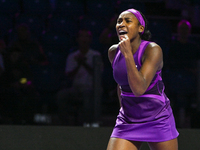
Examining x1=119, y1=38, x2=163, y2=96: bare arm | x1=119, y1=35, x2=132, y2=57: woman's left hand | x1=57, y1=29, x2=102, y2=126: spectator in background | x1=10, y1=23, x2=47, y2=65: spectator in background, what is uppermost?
x1=119, y1=35, x2=132, y2=57: woman's left hand

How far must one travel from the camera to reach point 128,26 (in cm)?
207

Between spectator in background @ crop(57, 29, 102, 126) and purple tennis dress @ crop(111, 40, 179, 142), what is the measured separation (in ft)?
4.42

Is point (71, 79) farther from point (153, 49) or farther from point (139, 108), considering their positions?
point (153, 49)

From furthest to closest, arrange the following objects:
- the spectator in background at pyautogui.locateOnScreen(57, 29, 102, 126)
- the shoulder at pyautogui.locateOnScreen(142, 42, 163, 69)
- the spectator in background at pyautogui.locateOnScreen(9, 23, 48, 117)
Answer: the spectator in background at pyautogui.locateOnScreen(9, 23, 48, 117)
the spectator in background at pyautogui.locateOnScreen(57, 29, 102, 126)
the shoulder at pyautogui.locateOnScreen(142, 42, 163, 69)

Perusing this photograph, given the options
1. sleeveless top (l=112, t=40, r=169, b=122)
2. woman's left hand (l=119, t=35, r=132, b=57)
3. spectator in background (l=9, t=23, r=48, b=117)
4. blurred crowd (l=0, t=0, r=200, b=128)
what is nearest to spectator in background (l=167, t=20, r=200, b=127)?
blurred crowd (l=0, t=0, r=200, b=128)

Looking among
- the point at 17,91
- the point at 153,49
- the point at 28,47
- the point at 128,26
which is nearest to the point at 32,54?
the point at 28,47

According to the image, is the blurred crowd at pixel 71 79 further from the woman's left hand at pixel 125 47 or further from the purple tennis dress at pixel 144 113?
the woman's left hand at pixel 125 47

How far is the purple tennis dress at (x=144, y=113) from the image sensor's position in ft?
6.78

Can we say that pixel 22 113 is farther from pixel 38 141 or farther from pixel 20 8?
pixel 20 8

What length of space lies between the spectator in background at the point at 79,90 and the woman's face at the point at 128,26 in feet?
4.82

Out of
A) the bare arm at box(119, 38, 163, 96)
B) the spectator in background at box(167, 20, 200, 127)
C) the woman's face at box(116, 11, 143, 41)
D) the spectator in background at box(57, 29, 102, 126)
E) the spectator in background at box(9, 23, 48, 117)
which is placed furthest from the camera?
the spectator in background at box(9, 23, 48, 117)

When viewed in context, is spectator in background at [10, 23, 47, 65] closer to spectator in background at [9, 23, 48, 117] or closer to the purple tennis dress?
spectator in background at [9, 23, 48, 117]

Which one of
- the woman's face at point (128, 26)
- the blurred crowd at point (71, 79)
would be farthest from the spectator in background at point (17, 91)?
the woman's face at point (128, 26)

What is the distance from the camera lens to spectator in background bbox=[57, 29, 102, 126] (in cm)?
350
